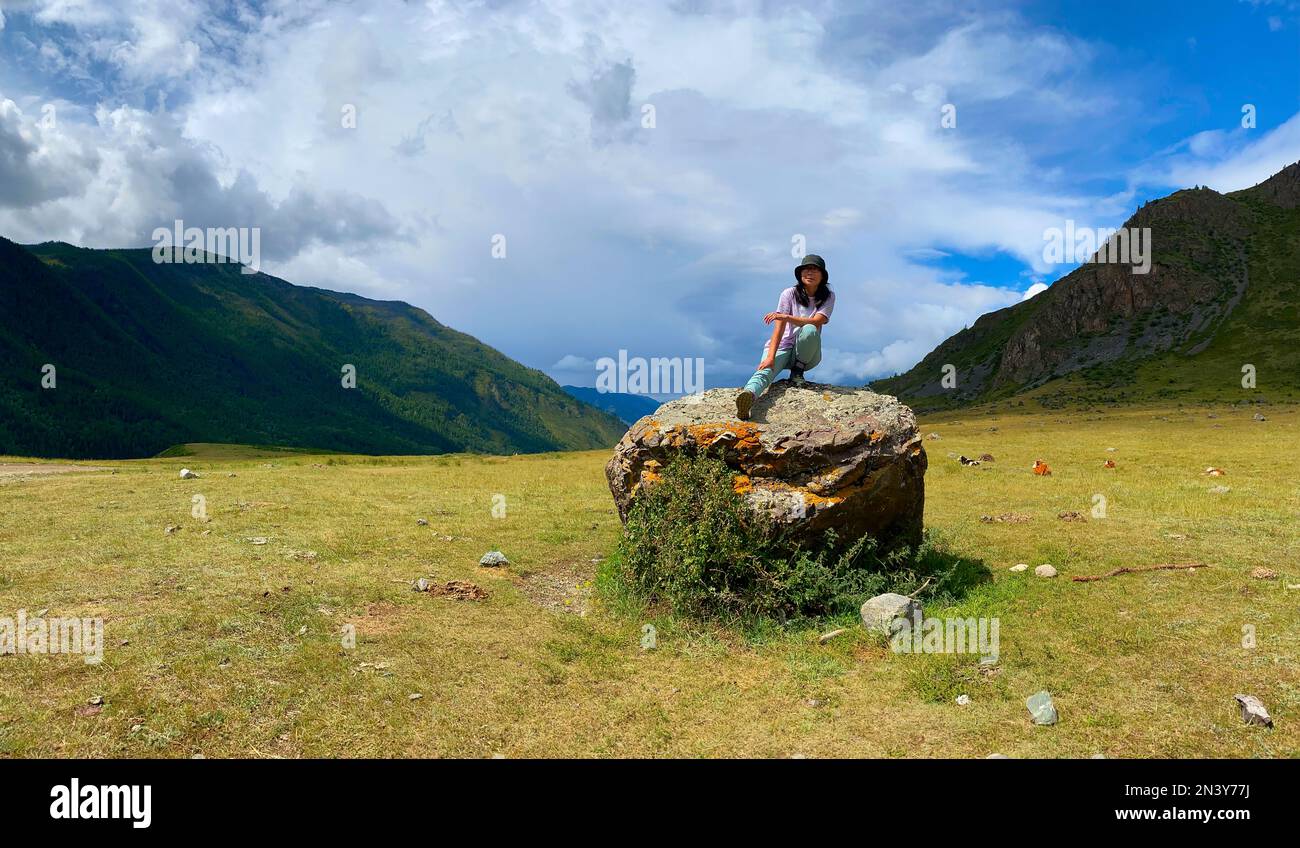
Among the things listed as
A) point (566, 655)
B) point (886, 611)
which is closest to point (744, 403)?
point (886, 611)

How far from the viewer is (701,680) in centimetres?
947

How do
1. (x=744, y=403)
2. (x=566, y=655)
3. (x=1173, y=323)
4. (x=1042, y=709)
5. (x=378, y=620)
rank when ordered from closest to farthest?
(x=1042, y=709), (x=566, y=655), (x=378, y=620), (x=744, y=403), (x=1173, y=323)

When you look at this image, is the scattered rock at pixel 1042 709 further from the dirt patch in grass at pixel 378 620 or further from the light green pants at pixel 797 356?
the dirt patch in grass at pixel 378 620

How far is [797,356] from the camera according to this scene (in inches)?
587

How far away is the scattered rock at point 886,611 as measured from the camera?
420 inches

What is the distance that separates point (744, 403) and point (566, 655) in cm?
599

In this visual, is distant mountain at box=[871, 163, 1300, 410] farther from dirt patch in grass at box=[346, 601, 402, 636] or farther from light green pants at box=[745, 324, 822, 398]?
dirt patch in grass at box=[346, 601, 402, 636]

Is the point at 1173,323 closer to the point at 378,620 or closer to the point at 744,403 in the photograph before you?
the point at 744,403

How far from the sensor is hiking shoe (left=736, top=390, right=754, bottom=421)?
13.2 metres

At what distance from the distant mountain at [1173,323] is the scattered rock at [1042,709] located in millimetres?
130829

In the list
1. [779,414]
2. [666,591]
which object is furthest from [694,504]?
[779,414]

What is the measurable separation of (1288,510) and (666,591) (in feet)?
62.1

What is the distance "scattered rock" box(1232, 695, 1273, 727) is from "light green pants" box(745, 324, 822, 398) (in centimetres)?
878
